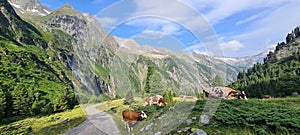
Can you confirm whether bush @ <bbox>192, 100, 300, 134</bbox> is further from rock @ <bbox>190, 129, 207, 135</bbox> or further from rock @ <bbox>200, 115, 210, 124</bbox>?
rock @ <bbox>190, 129, 207, 135</bbox>

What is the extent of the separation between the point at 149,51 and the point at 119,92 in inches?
84.0

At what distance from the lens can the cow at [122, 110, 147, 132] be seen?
1175 cm

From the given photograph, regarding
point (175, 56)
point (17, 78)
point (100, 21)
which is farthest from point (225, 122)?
point (17, 78)

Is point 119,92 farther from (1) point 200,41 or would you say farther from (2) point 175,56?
(1) point 200,41

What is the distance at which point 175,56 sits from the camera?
32.8 ft

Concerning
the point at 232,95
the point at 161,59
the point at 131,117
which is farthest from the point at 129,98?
the point at 232,95

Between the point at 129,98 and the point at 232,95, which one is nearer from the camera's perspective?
the point at 129,98

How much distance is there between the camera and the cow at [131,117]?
11.8 meters

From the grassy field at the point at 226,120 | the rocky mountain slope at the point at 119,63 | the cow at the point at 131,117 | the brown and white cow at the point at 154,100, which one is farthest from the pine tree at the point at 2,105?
the rocky mountain slope at the point at 119,63

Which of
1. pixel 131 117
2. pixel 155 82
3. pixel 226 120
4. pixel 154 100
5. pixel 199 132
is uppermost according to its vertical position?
pixel 155 82

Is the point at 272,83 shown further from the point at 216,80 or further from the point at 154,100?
the point at 154,100

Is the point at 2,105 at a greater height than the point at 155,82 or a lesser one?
greater

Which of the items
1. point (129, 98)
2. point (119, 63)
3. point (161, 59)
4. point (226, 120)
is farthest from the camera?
point (226, 120)

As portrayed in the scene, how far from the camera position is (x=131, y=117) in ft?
40.7
